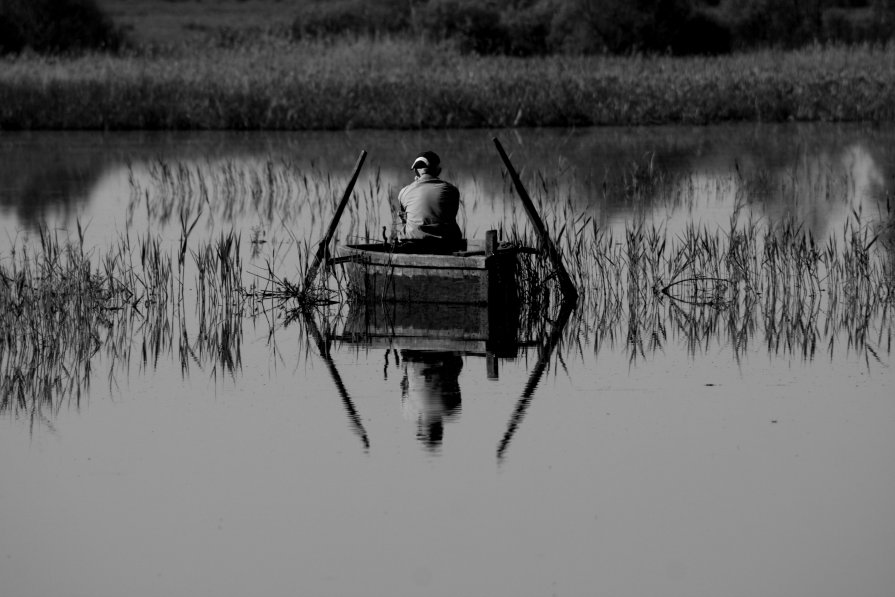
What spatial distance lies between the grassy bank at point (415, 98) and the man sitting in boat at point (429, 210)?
603 inches

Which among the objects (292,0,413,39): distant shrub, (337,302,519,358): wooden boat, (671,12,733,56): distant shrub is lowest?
(337,302,519,358): wooden boat

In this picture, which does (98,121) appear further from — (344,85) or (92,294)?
(92,294)

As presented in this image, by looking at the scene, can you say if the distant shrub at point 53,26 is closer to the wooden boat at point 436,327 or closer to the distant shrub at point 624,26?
the distant shrub at point 624,26

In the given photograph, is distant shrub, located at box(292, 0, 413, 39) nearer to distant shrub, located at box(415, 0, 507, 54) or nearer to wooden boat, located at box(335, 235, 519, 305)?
distant shrub, located at box(415, 0, 507, 54)

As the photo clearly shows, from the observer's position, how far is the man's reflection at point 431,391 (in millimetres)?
Result: 7219

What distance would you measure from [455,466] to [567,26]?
104 feet

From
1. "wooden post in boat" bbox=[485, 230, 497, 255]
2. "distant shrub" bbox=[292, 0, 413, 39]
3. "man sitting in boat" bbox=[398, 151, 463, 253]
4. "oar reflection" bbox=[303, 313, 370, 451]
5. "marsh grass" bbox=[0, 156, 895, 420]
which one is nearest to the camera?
"oar reflection" bbox=[303, 313, 370, 451]

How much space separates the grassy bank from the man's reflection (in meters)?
17.0

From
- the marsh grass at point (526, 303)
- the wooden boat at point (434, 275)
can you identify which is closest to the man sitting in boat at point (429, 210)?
the wooden boat at point (434, 275)

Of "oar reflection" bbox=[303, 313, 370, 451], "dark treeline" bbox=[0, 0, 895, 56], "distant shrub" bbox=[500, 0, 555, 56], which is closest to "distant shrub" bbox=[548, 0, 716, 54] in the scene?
"dark treeline" bbox=[0, 0, 895, 56]

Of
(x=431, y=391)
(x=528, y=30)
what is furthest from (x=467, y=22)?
(x=431, y=391)

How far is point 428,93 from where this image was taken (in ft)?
84.5

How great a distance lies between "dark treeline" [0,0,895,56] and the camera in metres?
36.4

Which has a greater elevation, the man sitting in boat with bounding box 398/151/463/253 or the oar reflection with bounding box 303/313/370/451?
the man sitting in boat with bounding box 398/151/463/253
